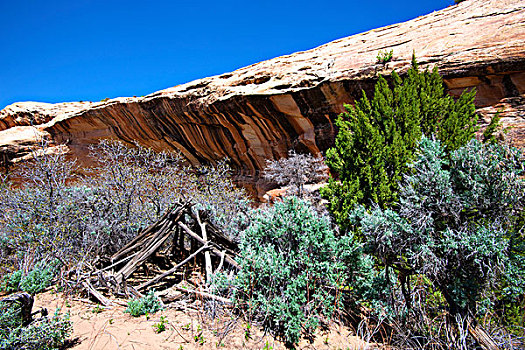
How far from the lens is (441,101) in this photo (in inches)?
259

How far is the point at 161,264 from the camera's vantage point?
5.71 meters

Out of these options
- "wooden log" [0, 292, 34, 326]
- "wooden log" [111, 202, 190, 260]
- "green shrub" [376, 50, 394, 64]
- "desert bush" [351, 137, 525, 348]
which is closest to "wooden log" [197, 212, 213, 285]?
"wooden log" [111, 202, 190, 260]

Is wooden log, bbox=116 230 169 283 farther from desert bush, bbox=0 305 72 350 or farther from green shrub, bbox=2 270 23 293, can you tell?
green shrub, bbox=2 270 23 293

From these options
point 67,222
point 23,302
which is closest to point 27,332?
point 23,302

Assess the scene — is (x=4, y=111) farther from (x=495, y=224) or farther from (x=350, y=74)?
(x=495, y=224)

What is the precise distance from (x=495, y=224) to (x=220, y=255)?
3614 mm

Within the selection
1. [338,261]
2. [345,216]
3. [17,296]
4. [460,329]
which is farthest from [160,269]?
[460,329]

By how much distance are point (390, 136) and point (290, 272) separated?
463 centimetres

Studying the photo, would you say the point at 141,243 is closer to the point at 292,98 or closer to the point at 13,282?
the point at 13,282

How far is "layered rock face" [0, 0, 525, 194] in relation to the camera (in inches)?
319

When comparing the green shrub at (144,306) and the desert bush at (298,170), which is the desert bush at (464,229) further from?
the desert bush at (298,170)

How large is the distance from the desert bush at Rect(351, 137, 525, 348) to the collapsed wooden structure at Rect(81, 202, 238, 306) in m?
2.46

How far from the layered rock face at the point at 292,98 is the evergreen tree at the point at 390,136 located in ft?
7.75

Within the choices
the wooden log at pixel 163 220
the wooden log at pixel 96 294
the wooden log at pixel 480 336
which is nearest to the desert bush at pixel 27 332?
the wooden log at pixel 96 294
